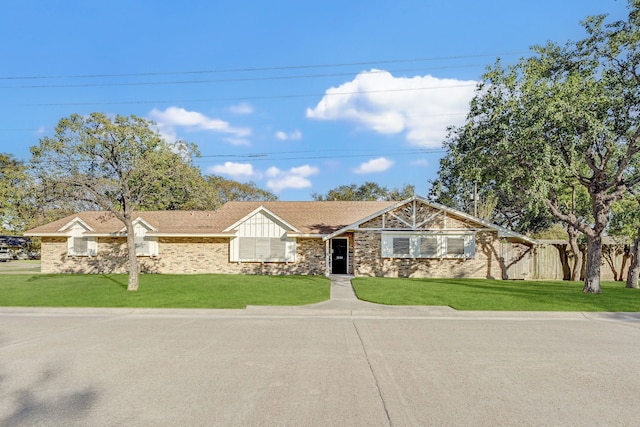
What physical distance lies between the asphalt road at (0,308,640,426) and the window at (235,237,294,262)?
1375cm

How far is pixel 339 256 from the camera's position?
83.8ft

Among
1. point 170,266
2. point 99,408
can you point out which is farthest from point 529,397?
point 170,266

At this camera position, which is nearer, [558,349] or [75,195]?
[558,349]

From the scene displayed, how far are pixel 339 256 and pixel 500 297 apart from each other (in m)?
11.8

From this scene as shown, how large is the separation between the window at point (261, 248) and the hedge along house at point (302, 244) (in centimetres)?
6

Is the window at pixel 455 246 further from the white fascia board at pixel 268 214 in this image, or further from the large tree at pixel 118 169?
the large tree at pixel 118 169

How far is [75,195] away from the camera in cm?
1573

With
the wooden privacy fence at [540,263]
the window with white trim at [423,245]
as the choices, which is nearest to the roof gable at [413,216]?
the window with white trim at [423,245]

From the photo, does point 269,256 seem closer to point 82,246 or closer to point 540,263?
point 82,246

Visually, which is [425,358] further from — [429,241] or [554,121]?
[429,241]

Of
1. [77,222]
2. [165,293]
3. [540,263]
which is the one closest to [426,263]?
[540,263]

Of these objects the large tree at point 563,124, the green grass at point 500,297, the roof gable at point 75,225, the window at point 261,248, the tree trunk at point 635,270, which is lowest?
the green grass at point 500,297

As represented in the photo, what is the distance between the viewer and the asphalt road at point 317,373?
460 centimetres

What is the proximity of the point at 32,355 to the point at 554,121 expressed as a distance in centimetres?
1656
